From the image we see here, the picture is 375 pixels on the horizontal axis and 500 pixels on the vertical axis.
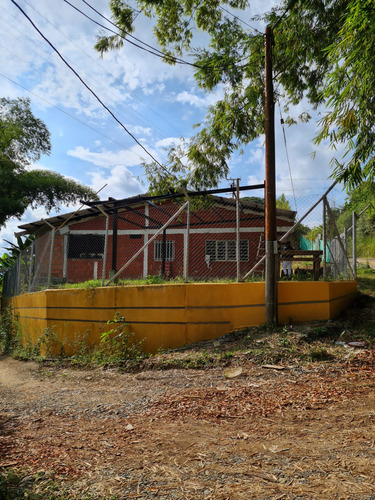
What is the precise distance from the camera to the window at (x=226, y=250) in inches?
543

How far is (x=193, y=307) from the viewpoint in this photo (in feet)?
20.7

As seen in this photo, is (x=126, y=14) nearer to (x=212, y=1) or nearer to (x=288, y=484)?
(x=212, y=1)

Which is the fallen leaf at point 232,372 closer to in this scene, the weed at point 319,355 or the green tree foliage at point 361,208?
the weed at point 319,355

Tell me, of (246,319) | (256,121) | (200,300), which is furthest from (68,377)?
(256,121)

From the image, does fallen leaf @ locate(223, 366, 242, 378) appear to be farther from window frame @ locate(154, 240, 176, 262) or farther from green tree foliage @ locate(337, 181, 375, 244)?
window frame @ locate(154, 240, 176, 262)

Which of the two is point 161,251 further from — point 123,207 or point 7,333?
point 7,333

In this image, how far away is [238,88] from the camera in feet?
28.8

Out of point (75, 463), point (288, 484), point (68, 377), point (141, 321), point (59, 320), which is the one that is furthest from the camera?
point (59, 320)

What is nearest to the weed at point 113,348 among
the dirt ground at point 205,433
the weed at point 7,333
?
the dirt ground at point 205,433

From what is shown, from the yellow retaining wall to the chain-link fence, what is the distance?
585 millimetres

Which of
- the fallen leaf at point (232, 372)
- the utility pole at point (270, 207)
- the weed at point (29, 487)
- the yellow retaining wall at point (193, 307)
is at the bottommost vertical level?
the weed at point (29, 487)

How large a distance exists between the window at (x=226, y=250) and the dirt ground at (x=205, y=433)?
28.8ft

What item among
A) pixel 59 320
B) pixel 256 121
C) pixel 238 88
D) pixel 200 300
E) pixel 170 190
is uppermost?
pixel 238 88

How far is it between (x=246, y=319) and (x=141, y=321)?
6.55 feet
